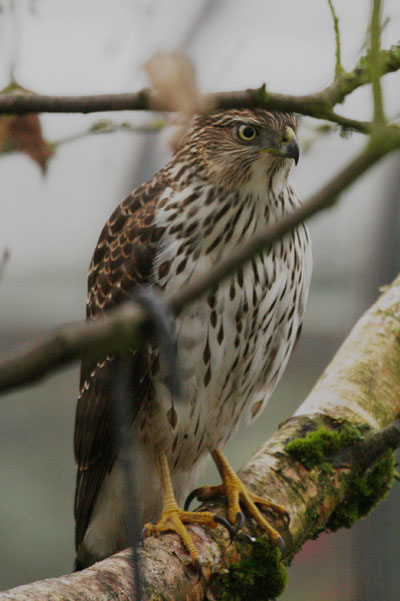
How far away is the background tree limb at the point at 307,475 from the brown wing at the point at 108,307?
1.38ft

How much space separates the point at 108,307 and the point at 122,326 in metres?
1.82

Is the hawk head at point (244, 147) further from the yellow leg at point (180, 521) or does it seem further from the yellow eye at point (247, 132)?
the yellow leg at point (180, 521)

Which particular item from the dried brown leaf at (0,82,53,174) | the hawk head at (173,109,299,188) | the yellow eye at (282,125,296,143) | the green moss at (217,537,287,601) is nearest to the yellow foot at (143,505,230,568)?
the green moss at (217,537,287,601)

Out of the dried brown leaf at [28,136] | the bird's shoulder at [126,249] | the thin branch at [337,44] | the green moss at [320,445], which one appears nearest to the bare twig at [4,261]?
the dried brown leaf at [28,136]

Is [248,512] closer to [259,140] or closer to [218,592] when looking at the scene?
[218,592]

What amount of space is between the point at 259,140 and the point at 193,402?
804 mm

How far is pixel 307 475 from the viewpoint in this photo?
8.04 feet

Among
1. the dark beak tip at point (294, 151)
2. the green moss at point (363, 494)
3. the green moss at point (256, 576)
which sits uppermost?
the dark beak tip at point (294, 151)

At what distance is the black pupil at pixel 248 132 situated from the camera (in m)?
2.40

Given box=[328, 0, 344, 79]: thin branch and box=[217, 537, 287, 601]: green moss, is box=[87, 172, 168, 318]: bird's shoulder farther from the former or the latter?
box=[328, 0, 344, 79]: thin branch

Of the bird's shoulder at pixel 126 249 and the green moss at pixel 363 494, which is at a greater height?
the bird's shoulder at pixel 126 249

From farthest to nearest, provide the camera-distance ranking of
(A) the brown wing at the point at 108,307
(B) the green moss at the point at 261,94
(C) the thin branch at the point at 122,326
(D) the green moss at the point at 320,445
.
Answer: (D) the green moss at the point at 320,445 < (A) the brown wing at the point at 108,307 < (B) the green moss at the point at 261,94 < (C) the thin branch at the point at 122,326

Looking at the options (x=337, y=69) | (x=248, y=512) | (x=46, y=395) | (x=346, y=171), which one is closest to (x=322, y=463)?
(x=248, y=512)

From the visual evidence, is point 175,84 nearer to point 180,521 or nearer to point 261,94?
point 261,94
